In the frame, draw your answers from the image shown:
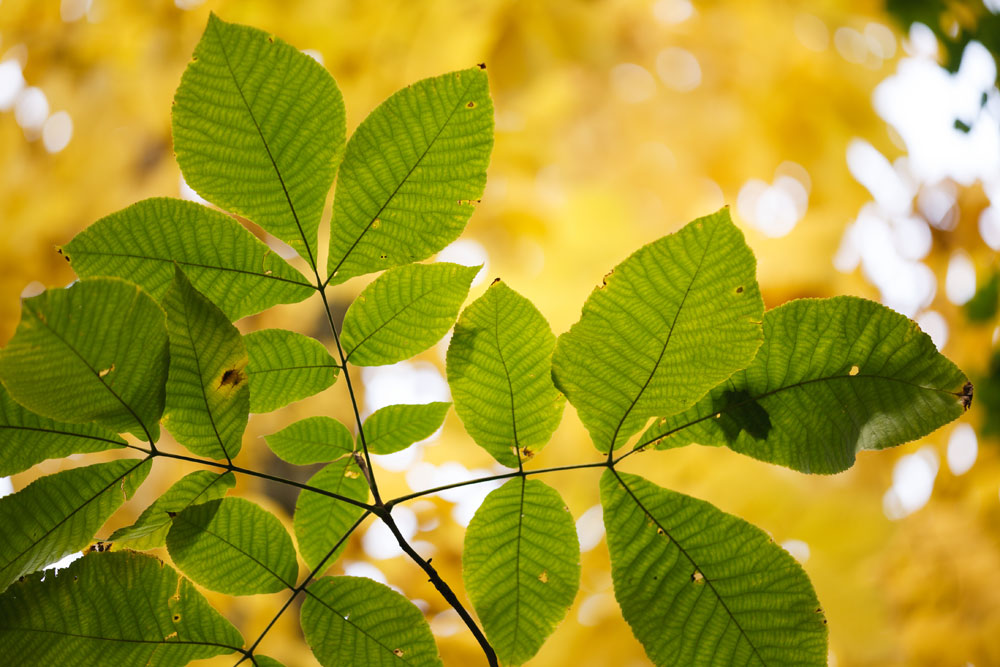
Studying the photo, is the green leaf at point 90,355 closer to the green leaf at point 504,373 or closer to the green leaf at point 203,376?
the green leaf at point 203,376

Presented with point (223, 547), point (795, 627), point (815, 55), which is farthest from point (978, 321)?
point (223, 547)

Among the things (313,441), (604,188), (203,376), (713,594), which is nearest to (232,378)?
(203,376)

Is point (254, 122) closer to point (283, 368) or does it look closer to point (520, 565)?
point (283, 368)

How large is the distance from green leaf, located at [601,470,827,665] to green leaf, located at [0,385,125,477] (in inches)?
9.1

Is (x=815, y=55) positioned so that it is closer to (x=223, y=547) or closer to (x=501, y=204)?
(x=501, y=204)

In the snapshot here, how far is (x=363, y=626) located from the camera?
0.96ft

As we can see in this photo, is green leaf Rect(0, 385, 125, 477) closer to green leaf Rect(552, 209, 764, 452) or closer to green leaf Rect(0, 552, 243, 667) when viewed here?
green leaf Rect(0, 552, 243, 667)

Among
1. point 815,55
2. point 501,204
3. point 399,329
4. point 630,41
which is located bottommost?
point 399,329

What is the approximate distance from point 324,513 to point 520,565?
0.12m

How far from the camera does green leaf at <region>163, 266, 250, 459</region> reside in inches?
9.8

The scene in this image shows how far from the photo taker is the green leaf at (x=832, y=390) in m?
0.26

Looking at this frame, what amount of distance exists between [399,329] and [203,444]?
0.10 meters

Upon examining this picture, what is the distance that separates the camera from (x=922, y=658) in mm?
1473

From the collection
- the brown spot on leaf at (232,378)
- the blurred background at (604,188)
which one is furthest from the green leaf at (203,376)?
the blurred background at (604,188)
